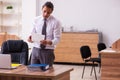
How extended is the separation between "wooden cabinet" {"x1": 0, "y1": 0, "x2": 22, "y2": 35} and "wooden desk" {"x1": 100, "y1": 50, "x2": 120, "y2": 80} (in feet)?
16.2

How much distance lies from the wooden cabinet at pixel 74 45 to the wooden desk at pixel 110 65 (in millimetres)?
3198

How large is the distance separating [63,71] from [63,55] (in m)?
5.82

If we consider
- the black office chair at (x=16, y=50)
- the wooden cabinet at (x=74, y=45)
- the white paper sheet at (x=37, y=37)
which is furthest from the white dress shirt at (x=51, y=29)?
the wooden cabinet at (x=74, y=45)

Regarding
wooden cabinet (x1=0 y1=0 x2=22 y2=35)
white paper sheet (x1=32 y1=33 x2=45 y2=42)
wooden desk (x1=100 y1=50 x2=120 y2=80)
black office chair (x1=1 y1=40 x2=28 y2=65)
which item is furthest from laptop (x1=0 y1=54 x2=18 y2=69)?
wooden cabinet (x1=0 y1=0 x2=22 y2=35)

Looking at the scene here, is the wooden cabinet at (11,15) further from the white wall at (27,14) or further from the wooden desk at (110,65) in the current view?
the wooden desk at (110,65)

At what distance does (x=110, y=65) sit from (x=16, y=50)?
2.22 metres

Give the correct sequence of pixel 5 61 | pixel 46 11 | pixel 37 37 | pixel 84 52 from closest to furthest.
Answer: pixel 5 61
pixel 37 37
pixel 46 11
pixel 84 52

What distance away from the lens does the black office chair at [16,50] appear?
14.3ft

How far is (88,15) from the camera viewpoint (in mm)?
9430

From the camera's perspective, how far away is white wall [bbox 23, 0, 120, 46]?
9.24m

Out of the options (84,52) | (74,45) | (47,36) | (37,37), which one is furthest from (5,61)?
(74,45)

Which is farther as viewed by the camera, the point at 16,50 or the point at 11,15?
the point at 11,15

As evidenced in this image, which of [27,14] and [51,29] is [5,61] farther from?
[27,14]

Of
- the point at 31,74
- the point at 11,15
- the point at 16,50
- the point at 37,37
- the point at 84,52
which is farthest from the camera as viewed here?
the point at 11,15
